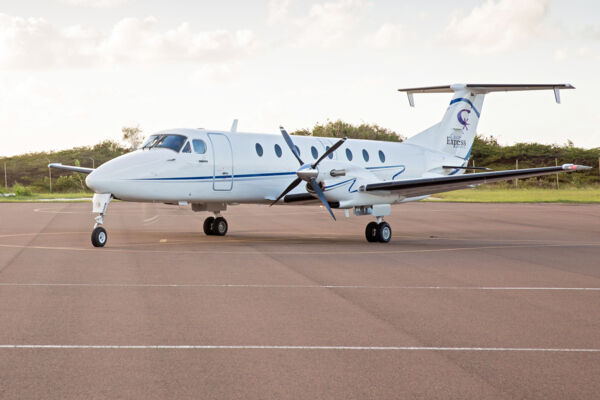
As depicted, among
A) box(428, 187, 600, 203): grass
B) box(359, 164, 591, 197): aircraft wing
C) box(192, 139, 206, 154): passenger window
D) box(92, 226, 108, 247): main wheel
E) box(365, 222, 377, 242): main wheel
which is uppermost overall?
box(192, 139, 206, 154): passenger window

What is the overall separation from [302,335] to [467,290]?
13.0 ft

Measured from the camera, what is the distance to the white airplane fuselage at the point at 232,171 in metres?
16.7

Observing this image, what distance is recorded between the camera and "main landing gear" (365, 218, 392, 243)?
19000 mm

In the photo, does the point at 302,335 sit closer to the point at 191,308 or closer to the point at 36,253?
the point at 191,308

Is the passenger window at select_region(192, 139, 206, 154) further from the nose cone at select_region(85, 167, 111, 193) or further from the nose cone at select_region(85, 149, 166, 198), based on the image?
the nose cone at select_region(85, 167, 111, 193)

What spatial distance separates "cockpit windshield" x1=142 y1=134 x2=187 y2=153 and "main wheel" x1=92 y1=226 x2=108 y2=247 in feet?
9.22

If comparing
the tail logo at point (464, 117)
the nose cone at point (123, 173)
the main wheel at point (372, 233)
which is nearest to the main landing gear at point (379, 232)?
the main wheel at point (372, 233)

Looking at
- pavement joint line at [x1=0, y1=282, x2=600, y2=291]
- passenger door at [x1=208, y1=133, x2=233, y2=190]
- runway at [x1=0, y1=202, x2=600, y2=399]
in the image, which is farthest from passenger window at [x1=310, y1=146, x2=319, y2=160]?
pavement joint line at [x1=0, y1=282, x2=600, y2=291]

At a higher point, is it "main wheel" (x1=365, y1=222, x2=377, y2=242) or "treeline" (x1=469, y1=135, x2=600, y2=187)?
"treeline" (x1=469, y1=135, x2=600, y2=187)

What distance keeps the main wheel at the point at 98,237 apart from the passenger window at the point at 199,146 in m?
3.43

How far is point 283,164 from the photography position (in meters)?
19.9

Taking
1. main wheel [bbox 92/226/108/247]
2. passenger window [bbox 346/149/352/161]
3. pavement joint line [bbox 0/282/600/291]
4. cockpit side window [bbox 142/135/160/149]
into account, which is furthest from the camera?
passenger window [bbox 346/149/352/161]

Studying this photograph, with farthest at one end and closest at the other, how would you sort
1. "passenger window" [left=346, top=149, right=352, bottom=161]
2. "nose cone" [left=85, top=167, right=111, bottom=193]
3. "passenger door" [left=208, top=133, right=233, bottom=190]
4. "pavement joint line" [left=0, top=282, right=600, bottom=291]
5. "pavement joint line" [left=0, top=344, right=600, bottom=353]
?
"passenger window" [left=346, top=149, right=352, bottom=161] < "passenger door" [left=208, top=133, right=233, bottom=190] < "nose cone" [left=85, top=167, right=111, bottom=193] < "pavement joint line" [left=0, top=282, right=600, bottom=291] < "pavement joint line" [left=0, top=344, right=600, bottom=353]

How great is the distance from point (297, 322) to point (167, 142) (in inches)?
441
